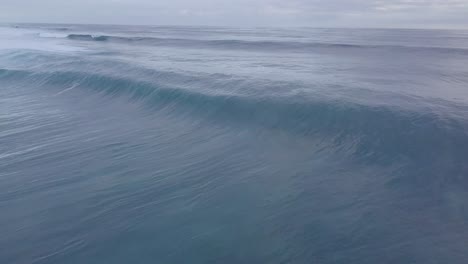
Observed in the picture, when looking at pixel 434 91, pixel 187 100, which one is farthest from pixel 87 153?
pixel 434 91

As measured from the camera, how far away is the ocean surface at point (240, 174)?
5.89m

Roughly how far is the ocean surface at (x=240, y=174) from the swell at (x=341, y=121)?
7 cm

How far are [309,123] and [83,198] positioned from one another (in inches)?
302

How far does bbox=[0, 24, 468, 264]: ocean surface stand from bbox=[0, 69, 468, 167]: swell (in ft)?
0.22

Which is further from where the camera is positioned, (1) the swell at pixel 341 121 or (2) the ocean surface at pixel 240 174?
(1) the swell at pixel 341 121

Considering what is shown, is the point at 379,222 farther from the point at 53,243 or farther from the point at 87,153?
the point at 87,153

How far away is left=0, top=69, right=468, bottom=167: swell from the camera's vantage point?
9385 millimetres

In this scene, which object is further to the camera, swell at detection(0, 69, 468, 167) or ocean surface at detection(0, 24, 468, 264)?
swell at detection(0, 69, 468, 167)

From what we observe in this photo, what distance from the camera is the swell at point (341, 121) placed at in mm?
9385

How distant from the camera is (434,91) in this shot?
15055 mm

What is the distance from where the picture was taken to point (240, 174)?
28.3 ft

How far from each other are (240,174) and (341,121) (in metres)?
4.95

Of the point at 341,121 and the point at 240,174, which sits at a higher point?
the point at 341,121

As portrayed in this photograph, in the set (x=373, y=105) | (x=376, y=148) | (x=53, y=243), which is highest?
(x=373, y=105)
